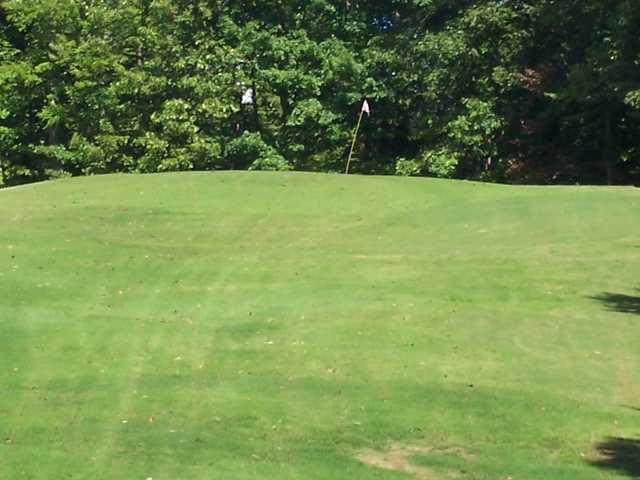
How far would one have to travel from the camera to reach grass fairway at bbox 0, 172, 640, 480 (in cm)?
990

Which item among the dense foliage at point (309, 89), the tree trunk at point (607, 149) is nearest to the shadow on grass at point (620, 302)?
the dense foliage at point (309, 89)

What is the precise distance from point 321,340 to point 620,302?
181 inches

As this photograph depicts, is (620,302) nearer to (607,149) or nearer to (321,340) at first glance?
(321,340)

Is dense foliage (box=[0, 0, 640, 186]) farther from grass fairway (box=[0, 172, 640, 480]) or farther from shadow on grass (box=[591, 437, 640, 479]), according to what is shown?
shadow on grass (box=[591, 437, 640, 479])

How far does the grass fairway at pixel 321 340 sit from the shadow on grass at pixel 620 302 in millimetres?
41

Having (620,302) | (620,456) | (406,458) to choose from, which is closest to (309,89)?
(620,302)

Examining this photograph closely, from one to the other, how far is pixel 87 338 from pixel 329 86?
27515mm

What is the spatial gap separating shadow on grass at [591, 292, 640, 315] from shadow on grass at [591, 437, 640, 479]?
5.18m

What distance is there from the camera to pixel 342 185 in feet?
87.8

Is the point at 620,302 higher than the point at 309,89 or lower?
lower

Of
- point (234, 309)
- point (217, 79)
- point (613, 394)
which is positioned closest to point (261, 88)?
point (217, 79)

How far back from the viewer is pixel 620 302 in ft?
51.4

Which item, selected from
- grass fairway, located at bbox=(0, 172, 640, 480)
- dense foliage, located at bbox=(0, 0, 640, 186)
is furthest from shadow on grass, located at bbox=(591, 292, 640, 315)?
dense foliage, located at bbox=(0, 0, 640, 186)

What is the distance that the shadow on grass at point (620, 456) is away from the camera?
31.0 feet
